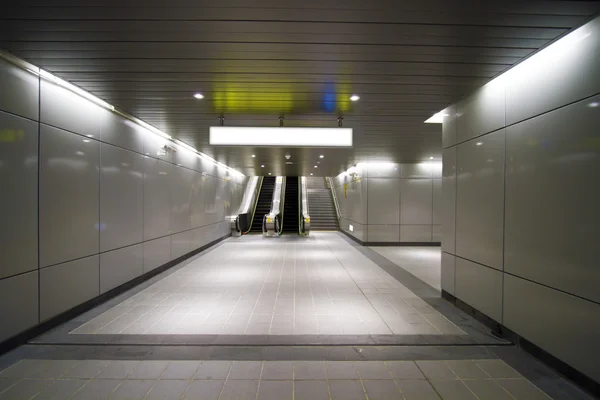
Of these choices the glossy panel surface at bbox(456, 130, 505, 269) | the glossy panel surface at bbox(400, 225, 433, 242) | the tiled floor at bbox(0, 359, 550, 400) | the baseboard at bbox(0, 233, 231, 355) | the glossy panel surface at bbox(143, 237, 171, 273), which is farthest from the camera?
the glossy panel surface at bbox(400, 225, 433, 242)

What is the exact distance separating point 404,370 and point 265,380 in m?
1.37

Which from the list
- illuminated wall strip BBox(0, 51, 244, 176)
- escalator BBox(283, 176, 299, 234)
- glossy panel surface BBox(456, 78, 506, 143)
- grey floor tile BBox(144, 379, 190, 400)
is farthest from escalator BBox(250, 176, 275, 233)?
grey floor tile BBox(144, 379, 190, 400)

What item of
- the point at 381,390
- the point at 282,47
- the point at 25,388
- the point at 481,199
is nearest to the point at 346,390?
the point at 381,390

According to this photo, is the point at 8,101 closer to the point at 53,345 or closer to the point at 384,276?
the point at 53,345

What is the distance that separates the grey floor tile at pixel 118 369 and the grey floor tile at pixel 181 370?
359 mm

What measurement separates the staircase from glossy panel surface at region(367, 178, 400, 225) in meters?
6.49

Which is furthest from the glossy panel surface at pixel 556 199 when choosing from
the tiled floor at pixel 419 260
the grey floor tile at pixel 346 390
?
the tiled floor at pixel 419 260

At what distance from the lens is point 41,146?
3965 mm

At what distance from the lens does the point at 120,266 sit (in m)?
5.70

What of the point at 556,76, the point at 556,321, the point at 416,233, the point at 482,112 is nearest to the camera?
the point at 556,321

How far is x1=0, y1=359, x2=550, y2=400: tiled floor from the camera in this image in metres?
2.77

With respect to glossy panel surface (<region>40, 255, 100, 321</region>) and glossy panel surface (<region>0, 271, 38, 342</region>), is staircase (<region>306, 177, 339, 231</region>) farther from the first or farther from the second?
glossy panel surface (<region>0, 271, 38, 342</region>)

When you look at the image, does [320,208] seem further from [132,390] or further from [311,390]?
[132,390]

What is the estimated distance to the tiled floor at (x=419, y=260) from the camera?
7.23 meters
